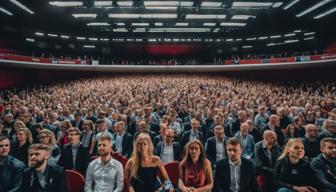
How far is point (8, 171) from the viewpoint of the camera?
3.13m

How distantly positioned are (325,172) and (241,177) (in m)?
1.10

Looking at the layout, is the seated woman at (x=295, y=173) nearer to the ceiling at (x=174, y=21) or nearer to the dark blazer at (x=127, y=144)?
the dark blazer at (x=127, y=144)

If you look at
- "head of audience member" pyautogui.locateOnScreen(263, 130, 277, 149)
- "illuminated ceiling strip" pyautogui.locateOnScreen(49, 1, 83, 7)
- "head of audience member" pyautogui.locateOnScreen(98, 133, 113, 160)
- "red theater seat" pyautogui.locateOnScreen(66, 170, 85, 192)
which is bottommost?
"red theater seat" pyautogui.locateOnScreen(66, 170, 85, 192)

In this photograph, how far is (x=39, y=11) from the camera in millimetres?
19562

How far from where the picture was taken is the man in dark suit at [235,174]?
310 centimetres

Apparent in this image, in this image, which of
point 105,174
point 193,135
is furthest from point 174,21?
point 105,174

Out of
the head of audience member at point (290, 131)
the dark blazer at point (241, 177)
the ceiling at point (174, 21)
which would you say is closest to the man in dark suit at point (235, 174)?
the dark blazer at point (241, 177)

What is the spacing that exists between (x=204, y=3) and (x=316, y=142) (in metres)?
15.5

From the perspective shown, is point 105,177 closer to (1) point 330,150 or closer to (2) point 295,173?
(2) point 295,173

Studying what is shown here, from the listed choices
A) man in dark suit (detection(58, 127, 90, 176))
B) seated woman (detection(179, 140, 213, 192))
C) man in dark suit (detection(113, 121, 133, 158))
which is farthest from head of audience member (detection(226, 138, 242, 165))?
man in dark suit (detection(113, 121, 133, 158))

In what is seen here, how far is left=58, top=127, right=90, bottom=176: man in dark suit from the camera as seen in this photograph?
3.99 meters

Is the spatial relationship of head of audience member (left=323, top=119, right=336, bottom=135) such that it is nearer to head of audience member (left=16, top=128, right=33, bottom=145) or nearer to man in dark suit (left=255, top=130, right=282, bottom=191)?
man in dark suit (left=255, top=130, right=282, bottom=191)

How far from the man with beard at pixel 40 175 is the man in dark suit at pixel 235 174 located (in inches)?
72.9

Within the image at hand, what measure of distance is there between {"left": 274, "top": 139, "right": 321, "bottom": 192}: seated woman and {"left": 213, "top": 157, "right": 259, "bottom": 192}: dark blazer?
14.6 inches
